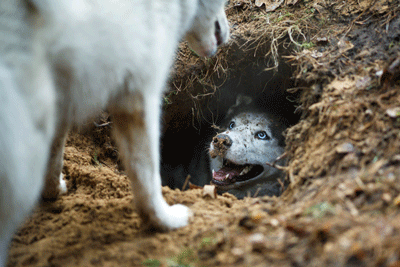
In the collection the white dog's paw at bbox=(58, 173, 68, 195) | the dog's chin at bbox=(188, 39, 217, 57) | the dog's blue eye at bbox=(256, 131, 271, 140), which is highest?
the dog's chin at bbox=(188, 39, 217, 57)

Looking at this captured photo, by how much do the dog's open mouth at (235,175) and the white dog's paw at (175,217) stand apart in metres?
2.34

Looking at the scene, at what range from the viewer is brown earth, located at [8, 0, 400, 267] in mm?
1286

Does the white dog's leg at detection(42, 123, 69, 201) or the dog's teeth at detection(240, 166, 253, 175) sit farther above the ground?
the white dog's leg at detection(42, 123, 69, 201)

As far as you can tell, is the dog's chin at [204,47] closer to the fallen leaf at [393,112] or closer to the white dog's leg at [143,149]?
the white dog's leg at [143,149]

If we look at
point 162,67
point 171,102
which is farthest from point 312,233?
point 171,102

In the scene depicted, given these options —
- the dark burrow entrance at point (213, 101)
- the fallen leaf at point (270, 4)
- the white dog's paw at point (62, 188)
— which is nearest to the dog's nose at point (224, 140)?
the dark burrow entrance at point (213, 101)

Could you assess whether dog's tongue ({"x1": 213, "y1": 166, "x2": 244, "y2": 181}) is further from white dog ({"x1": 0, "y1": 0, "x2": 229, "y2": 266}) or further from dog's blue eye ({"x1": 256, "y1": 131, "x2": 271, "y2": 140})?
white dog ({"x1": 0, "y1": 0, "x2": 229, "y2": 266})

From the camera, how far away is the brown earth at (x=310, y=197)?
1.29 meters

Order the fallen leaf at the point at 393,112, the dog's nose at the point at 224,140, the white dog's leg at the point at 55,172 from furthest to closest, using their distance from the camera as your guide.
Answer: the dog's nose at the point at 224,140 < the white dog's leg at the point at 55,172 < the fallen leaf at the point at 393,112

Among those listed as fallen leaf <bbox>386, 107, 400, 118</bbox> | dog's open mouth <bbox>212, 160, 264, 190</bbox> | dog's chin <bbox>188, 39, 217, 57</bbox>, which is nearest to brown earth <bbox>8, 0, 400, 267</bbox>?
fallen leaf <bbox>386, 107, 400, 118</bbox>

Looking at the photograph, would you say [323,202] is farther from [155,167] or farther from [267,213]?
[155,167]

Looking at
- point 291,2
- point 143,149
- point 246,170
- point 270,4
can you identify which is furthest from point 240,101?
point 143,149

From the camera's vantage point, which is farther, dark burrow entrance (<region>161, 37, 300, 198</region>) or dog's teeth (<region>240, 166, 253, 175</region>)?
dog's teeth (<region>240, 166, 253, 175</region>)

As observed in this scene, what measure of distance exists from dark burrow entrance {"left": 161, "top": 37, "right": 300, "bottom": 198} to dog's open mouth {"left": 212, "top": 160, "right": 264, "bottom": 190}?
0.05 meters
